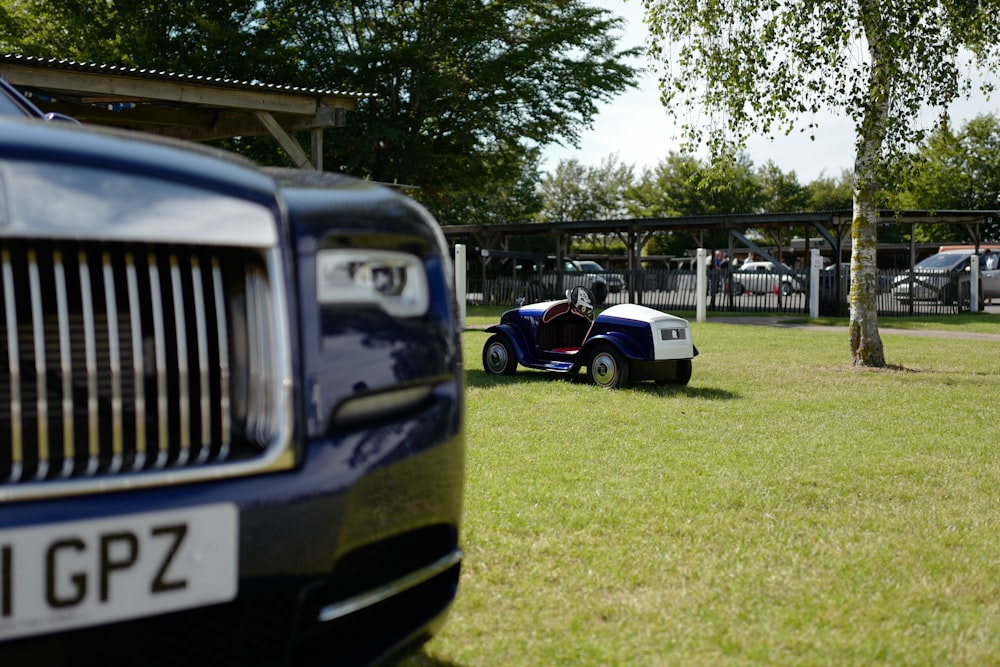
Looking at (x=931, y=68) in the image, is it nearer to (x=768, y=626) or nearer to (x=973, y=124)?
(x=768, y=626)

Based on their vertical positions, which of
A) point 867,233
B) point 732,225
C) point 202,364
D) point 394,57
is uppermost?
point 394,57

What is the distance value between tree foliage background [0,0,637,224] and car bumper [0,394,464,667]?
20.7 meters

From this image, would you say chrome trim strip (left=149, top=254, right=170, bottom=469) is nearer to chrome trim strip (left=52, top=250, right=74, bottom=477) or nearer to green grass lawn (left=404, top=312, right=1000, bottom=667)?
chrome trim strip (left=52, top=250, right=74, bottom=477)

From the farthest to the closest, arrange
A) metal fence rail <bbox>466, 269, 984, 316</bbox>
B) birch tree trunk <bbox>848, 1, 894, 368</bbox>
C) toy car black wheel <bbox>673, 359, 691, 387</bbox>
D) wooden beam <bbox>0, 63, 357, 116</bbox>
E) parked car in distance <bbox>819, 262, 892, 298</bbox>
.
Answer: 1. metal fence rail <bbox>466, 269, 984, 316</bbox>
2. parked car in distance <bbox>819, 262, 892, 298</bbox>
3. wooden beam <bbox>0, 63, 357, 116</bbox>
4. birch tree trunk <bbox>848, 1, 894, 368</bbox>
5. toy car black wheel <bbox>673, 359, 691, 387</bbox>

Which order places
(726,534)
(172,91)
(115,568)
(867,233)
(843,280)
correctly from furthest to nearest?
(843,280) → (172,91) → (867,233) → (726,534) → (115,568)

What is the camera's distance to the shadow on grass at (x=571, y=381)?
7312 millimetres

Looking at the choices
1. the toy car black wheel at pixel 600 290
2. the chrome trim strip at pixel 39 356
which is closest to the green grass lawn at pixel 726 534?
the chrome trim strip at pixel 39 356

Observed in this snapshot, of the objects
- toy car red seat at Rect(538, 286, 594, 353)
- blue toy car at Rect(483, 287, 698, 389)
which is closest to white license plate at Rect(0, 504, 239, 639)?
blue toy car at Rect(483, 287, 698, 389)

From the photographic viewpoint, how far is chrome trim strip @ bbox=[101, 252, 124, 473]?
134 centimetres

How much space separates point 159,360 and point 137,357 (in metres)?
0.03

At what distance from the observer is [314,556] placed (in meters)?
1.42

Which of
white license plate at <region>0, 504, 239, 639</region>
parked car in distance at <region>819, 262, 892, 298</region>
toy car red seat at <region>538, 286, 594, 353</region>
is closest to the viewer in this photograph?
white license plate at <region>0, 504, 239, 639</region>

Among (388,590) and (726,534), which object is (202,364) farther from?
(726,534)

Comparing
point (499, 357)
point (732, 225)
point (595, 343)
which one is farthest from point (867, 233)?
point (732, 225)
